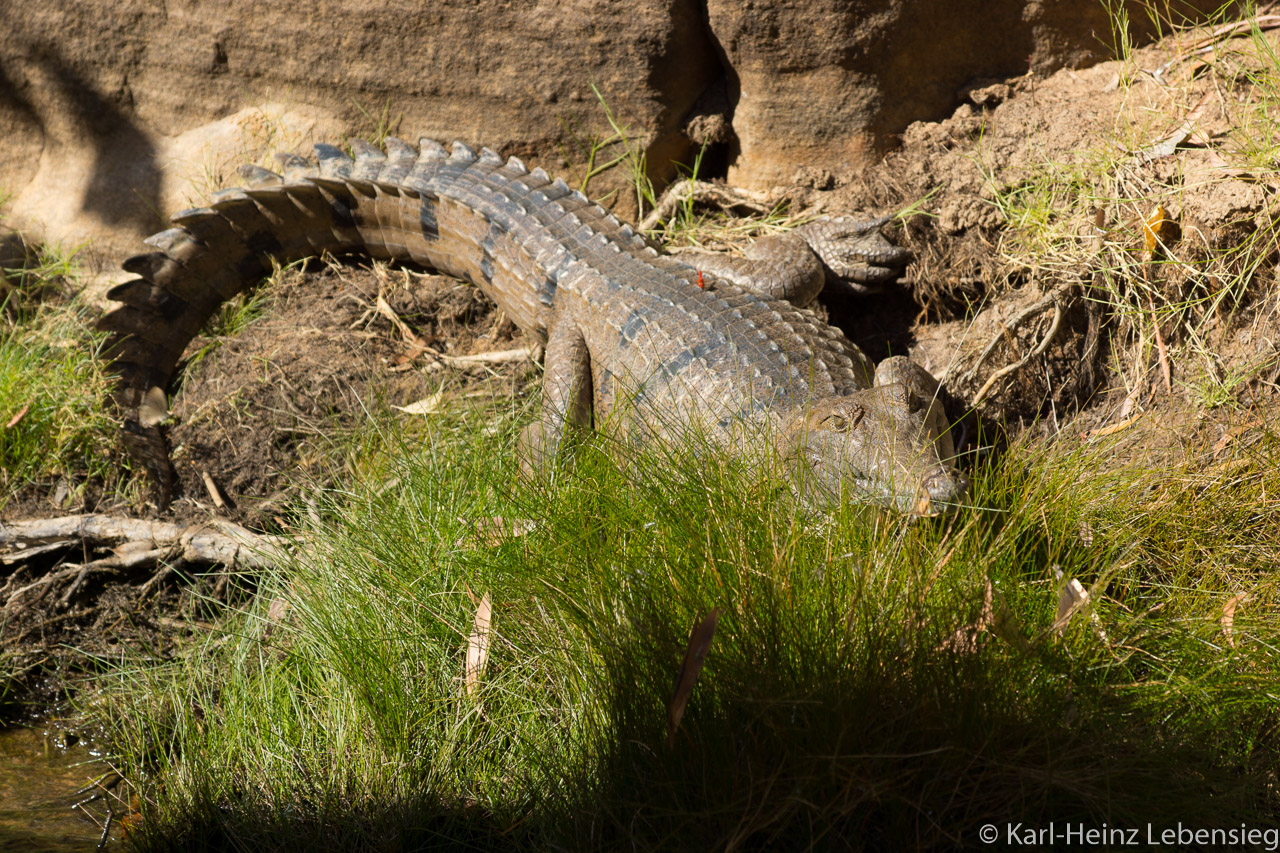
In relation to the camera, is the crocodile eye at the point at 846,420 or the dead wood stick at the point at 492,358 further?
the dead wood stick at the point at 492,358

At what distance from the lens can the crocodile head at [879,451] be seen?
7.58ft

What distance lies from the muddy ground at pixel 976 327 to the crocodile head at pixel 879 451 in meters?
0.24

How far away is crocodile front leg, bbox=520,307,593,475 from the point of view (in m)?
3.06

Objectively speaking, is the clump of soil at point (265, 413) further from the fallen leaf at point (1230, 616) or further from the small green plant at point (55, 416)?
the fallen leaf at point (1230, 616)

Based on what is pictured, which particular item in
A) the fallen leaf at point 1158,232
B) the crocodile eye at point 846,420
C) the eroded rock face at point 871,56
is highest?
A: the eroded rock face at point 871,56

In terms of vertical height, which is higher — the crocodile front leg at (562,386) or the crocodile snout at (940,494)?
the crocodile front leg at (562,386)

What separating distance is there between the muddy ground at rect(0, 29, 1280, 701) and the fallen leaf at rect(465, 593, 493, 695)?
112 cm

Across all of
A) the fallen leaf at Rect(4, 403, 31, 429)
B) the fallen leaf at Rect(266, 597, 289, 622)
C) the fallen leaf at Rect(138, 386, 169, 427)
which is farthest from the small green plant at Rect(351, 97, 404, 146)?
the fallen leaf at Rect(266, 597, 289, 622)

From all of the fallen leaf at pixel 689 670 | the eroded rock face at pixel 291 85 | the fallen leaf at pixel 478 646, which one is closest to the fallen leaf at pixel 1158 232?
the eroded rock face at pixel 291 85

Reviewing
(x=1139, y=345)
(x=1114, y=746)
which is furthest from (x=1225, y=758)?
(x=1139, y=345)

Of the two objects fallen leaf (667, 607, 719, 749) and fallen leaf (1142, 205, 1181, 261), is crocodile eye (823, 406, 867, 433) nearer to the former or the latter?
fallen leaf (667, 607, 719, 749)

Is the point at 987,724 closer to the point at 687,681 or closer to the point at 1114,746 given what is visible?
the point at 1114,746

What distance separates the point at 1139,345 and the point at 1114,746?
1722 mm

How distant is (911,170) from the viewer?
369cm
